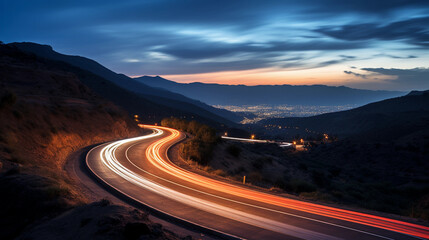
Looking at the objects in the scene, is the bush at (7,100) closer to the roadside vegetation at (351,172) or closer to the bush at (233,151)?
the roadside vegetation at (351,172)

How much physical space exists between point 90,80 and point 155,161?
122 meters

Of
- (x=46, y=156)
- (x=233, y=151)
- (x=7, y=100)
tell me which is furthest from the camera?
(x=233, y=151)

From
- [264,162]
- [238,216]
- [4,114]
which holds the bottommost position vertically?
[264,162]

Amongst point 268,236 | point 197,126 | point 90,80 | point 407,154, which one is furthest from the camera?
point 90,80

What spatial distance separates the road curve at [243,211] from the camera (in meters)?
9.30

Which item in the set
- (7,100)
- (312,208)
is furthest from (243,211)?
(7,100)

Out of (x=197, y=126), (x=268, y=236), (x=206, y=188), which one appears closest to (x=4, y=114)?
(x=206, y=188)

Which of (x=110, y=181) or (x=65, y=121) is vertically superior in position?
(x=65, y=121)

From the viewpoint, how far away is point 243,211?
11477 mm

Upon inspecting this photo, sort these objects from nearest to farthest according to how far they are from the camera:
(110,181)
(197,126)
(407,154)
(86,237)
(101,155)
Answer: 1. (86,237)
2. (110,181)
3. (101,155)
4. (407,154)
5. (197,126)

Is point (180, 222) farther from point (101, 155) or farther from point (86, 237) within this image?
point (101, 155)

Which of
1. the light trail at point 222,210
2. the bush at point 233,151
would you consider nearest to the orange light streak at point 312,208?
the light trail at point 222,210

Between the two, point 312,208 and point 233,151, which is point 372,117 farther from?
point 312,208

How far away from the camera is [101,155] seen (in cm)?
2611
